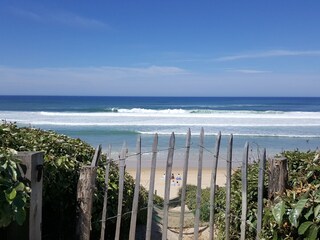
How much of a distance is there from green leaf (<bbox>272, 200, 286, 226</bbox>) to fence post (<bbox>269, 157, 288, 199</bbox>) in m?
0.52

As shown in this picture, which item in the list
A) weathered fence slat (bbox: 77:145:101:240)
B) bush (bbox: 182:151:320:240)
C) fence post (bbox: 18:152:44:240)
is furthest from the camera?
weathered fence slat (bbox: 77:145:101:240)

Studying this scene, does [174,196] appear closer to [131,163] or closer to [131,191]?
[131,191]

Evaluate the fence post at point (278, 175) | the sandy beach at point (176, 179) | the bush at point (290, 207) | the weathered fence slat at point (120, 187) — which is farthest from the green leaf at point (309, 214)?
the sandy beach at point (176, 179)

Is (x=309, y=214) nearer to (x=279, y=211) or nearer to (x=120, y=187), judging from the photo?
(x=279, y=211)

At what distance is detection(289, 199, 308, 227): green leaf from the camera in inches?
128

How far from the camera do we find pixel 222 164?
13.9 meters

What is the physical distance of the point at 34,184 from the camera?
3.46 metres

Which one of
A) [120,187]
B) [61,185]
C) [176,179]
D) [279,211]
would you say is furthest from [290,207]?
[176,179]

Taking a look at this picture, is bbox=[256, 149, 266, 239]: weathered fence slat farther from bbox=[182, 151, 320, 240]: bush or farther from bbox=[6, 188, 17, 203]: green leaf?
bbox=[6, 188, 17, 203]: green leaf

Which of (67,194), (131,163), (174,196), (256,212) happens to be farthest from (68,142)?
(131,163)

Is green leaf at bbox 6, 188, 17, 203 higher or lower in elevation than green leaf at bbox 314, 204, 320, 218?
higher

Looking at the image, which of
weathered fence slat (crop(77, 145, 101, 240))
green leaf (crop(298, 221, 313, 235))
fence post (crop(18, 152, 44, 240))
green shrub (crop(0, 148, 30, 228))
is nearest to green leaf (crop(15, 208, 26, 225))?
green shrub (crop(0, 148, 30, 228))

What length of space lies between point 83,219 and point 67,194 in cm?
33

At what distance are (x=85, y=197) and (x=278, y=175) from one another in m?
2.06
